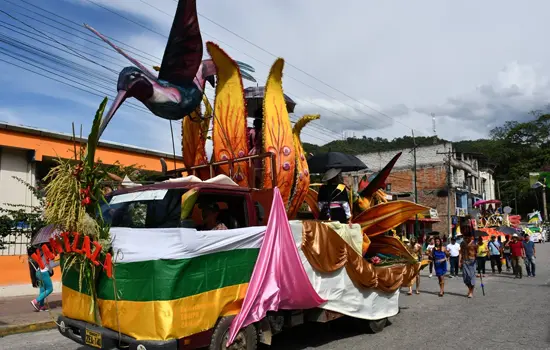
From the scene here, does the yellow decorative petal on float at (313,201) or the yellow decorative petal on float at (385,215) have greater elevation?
the yellow decorative petal on float at (313,201)

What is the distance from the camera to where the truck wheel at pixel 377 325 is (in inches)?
311

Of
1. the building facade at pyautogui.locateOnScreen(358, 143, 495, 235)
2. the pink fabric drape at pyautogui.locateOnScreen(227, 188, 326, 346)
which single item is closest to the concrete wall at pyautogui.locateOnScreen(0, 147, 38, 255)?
the pink fabric drape at pyautogui.locateOnScreen(227, 188, 326, 346)

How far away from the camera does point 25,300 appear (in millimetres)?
12547

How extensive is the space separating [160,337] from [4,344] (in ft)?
16.3

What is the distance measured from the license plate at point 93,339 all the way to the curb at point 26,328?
15.8ft

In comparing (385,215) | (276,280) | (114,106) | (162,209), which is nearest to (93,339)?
(162,209)

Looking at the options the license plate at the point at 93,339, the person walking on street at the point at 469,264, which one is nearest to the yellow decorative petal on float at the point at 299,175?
the license plate at the point at 93,339

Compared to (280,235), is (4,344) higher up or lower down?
lower down

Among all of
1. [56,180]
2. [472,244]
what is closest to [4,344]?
[56,180]

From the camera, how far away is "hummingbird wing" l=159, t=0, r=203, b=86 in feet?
21.4

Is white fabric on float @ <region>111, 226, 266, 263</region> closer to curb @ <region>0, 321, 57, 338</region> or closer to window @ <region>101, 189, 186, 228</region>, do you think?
window @ <region>101, 189, 186, 228</region>

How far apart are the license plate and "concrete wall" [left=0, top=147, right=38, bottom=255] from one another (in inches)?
377

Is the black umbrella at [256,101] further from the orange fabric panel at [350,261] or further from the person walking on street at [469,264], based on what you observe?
the person walking on street at [469,264]

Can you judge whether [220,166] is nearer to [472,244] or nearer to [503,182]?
[472,244]
